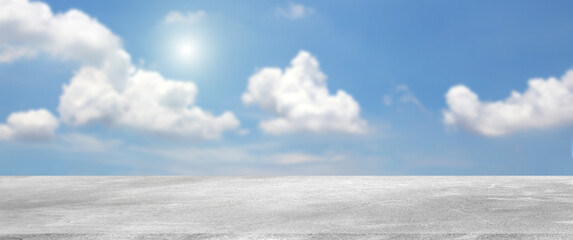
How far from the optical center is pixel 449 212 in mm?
5961

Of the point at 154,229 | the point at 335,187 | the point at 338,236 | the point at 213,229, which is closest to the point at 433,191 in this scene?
the point at 335,187

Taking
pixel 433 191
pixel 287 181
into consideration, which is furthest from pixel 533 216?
pixel 287 181

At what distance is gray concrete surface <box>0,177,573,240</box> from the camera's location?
5.04 m

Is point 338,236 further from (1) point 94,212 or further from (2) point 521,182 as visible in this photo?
(2) point 521,182

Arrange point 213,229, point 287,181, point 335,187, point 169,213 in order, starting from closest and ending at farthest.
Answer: point 213,229, point 169,213, point 335,187, point 287,181

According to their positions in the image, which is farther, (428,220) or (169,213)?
(169,213)

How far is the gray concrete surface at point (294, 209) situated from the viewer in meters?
5.04

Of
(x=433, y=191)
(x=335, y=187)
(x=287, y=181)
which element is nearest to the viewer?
(x=433, y=191)

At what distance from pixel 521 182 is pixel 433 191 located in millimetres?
2326

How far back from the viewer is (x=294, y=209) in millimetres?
6395

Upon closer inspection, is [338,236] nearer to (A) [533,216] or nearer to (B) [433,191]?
(A) [533,216]

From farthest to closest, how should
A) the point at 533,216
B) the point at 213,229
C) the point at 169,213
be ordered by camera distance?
the point at 169,213 → the point at 533,216 → the point at 213,229

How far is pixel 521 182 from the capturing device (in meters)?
9.04

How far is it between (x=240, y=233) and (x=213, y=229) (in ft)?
1.27
